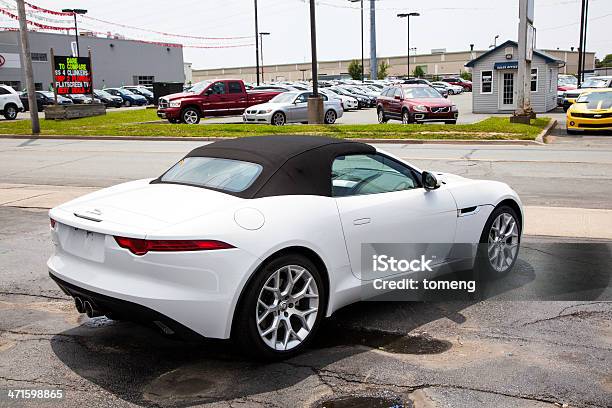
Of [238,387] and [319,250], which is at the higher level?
[319,250]

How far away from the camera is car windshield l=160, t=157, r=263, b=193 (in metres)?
4.71

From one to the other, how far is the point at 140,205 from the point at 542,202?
745 cm

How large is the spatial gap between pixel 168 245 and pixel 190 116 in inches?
1018

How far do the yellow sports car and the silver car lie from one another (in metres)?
9.48

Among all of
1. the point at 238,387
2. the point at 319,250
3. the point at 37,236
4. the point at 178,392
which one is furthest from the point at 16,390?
the point at 37,236

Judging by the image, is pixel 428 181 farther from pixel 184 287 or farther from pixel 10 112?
pixel 10 112

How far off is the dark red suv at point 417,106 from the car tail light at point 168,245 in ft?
74.5

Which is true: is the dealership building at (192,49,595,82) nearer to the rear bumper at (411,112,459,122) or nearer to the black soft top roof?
the rear bumper at (411,112,459,122)

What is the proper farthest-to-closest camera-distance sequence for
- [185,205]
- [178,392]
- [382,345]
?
[382,345] → [185,205] → [178,392]

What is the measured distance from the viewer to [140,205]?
176 inches

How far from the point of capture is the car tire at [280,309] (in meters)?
4.16

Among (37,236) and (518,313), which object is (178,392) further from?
(37,236)

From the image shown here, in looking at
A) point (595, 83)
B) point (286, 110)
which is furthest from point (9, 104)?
point (595, 83)

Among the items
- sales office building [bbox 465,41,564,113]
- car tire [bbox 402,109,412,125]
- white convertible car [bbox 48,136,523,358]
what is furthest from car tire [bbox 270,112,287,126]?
white convertible car [bbox 48,136,523,358]
